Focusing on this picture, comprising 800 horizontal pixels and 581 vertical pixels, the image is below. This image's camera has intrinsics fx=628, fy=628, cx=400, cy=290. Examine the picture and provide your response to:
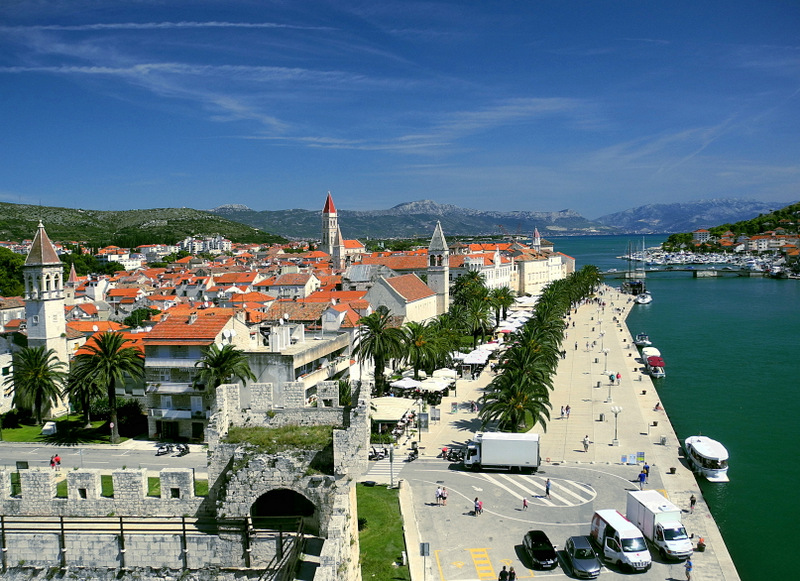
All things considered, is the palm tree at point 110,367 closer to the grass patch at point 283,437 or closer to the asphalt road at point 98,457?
the asphalt road at point 98,457

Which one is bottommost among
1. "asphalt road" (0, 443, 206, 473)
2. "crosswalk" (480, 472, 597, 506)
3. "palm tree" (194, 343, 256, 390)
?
"crosswalk" (480, 472, 597, 506)

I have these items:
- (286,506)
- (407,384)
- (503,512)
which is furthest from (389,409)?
(286,506)

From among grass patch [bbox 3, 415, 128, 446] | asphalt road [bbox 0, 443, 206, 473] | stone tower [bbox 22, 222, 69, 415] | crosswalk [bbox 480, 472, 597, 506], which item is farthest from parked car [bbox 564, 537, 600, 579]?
stone tower [bbox 22, 222, 69, 415]

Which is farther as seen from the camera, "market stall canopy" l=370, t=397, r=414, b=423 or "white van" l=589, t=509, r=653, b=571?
"market stall canopy" l=370, t=397, r=414, b=423

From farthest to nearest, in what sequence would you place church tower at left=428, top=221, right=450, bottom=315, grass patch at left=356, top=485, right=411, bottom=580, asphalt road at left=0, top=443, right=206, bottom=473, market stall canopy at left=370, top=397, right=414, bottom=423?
church tower at left=428, top=221, right=450, bottom=315
market stall canopy at left=370, top=397, right=414, bottom=423
asphalt road at left=0, top=443, right=206, bottom=473
grass patch at left=356, top=485, right=411, bottom=580

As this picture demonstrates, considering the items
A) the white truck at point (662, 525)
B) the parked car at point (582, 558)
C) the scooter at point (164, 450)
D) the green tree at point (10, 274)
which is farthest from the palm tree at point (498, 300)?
the green tree at point (10, 274)

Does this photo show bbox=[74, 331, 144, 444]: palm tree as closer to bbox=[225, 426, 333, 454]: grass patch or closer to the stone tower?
the stone tower

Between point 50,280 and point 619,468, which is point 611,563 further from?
point 50,280
